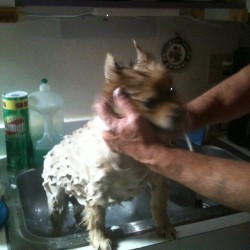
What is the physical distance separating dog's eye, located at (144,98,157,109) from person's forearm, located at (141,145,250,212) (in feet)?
0.29

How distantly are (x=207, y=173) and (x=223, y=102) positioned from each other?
33 cm

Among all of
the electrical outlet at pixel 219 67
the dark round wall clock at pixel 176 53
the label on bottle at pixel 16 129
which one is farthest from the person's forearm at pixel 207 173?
the electrical outlet at pixel 219 67

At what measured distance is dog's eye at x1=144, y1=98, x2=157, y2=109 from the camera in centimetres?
71

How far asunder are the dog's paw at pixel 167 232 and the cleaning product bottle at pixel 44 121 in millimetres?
512

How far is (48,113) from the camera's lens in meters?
1.20

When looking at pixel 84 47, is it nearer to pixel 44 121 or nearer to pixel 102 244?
pixel 44 121

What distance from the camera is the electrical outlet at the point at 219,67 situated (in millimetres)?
1364

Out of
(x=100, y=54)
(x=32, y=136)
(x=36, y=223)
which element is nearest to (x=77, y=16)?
(x=100, y=54)

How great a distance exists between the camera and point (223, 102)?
3.02 feet

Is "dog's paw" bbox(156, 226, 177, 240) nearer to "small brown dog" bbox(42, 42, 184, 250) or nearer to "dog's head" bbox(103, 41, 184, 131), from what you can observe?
"small brown dog" bbox(42, 42, 184, 250)

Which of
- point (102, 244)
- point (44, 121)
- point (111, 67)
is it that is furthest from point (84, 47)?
point (102, 244)

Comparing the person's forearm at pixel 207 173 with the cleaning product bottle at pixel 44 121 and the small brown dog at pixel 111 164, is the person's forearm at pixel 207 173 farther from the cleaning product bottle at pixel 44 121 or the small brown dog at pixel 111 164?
the cleaning product bottle at pixel 44 121

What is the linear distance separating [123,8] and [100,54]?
277mm

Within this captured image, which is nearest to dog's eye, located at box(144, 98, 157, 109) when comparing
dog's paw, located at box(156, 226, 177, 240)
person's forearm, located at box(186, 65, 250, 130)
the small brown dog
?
the small brown dog
